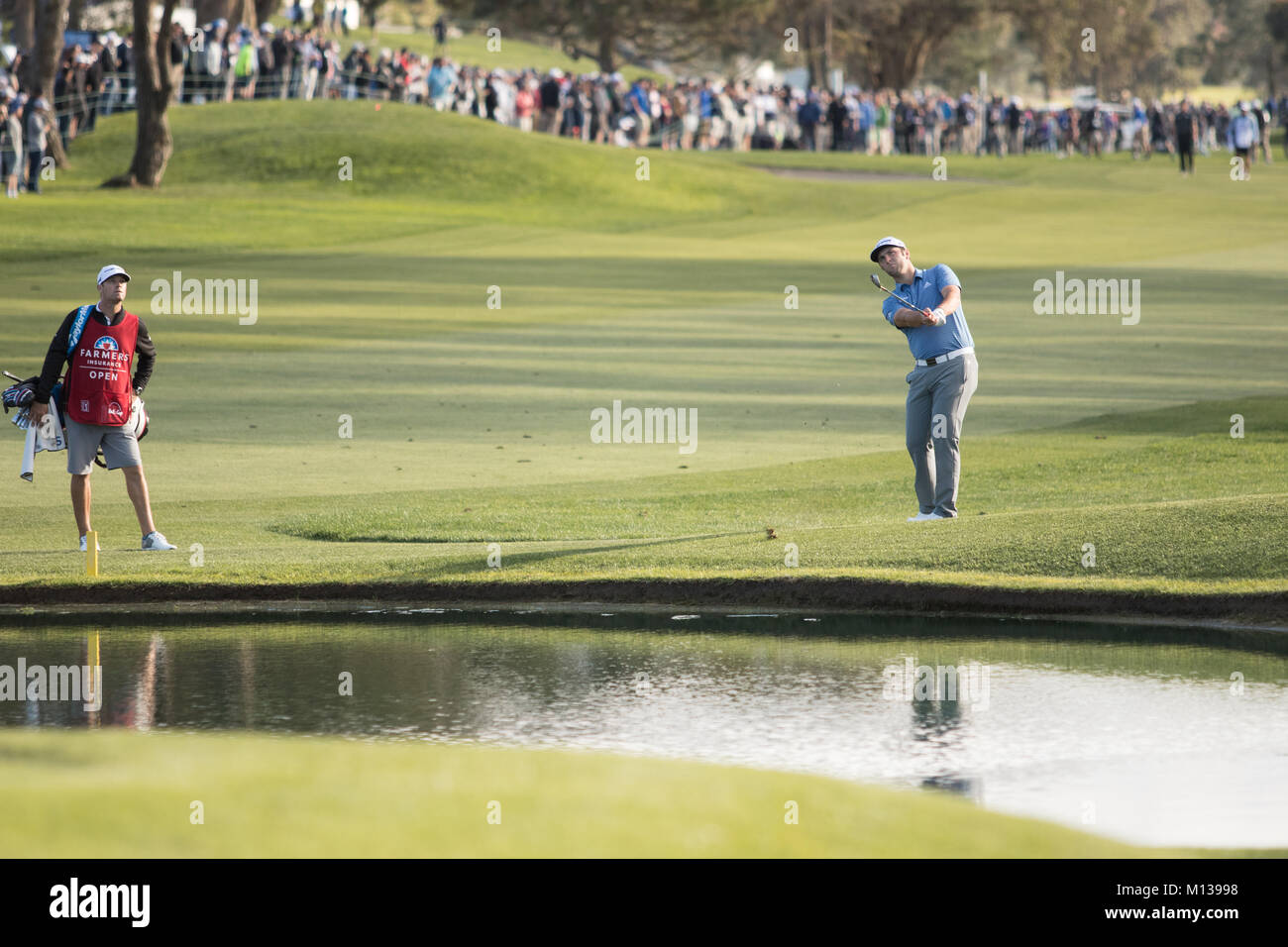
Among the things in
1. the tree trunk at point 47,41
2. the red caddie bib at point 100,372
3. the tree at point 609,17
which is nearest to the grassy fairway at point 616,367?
the red caddie bib at point 100,372

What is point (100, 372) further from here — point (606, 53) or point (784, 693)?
point (606, 53)

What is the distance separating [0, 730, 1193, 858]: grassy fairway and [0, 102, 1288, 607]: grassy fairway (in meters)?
4.75

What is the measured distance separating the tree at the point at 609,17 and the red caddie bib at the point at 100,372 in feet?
244

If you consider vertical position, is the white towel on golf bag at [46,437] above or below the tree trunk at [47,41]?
below

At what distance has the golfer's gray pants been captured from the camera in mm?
13281

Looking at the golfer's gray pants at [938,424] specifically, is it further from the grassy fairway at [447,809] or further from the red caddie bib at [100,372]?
the grassy fairway at [447,809]

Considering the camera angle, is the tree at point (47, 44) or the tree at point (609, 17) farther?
the tree at point (609, 17)

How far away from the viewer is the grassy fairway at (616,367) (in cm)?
1269

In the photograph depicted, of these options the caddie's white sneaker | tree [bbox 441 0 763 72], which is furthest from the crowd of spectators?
the caddie's white sneaker

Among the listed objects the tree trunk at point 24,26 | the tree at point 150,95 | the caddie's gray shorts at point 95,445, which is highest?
the tree trunk at point 24,26

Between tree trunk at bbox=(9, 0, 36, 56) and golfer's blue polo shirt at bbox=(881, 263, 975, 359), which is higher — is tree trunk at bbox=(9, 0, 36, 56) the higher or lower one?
the higher one

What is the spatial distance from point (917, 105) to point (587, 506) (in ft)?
191

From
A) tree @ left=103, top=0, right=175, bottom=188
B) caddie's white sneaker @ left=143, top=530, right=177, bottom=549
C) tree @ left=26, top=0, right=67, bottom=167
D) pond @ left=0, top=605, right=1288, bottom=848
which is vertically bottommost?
pond @ left=0, top=605, right=1288, bottom=848

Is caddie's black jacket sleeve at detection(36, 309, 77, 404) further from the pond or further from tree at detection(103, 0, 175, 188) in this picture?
tree at detection(103, 0, 175, 188)
